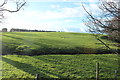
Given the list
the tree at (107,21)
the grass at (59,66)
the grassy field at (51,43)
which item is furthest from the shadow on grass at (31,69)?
the tree at (107,21)

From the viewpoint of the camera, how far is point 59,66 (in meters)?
5.46

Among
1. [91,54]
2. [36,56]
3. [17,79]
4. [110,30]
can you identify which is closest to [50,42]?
[36,56]

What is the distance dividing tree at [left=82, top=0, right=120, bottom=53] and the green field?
2.41 feet

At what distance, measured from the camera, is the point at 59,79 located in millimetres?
5008

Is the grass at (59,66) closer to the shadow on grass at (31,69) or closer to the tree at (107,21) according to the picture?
the shadow on grass at (31,69)

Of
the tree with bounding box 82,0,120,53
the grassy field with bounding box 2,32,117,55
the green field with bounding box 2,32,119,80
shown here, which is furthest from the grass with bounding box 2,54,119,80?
the tree with bounding box 82,0,120,53

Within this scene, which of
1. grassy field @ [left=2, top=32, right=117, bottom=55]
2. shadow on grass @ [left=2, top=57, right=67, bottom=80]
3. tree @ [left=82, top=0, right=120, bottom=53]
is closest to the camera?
tree @ [left=82, top=0, right=120, bottom=53]

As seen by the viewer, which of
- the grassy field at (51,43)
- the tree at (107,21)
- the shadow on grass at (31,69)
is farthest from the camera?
the grassy field at (51,43)

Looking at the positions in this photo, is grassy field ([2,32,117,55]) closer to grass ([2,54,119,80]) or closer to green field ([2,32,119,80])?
green field ([2,32,119,80])

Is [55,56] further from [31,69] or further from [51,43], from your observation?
[31,69]

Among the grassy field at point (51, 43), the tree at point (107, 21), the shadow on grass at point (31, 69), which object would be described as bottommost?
the shadow on grass at point (31, 69)

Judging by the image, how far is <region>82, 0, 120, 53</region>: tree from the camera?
135 inches

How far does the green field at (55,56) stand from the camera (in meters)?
5.18

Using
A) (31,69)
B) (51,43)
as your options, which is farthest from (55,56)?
(31,69)
